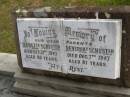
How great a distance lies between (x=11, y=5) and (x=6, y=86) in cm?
248

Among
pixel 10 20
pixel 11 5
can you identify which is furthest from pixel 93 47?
pixel 11 5

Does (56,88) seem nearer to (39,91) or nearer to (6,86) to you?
(39,91)

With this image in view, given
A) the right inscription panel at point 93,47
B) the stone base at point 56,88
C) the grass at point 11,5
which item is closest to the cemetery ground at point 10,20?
the grass at point 11,5

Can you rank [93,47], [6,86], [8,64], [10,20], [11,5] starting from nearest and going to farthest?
1. [93,47]
2. [6,86]
3. [8,64]
4. [10,20]
5. [11,5]

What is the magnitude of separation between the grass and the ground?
69 cm

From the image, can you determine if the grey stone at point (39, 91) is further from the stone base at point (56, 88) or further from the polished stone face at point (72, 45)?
the polished stone face at point (72, 45)

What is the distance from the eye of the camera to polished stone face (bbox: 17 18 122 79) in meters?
3.31

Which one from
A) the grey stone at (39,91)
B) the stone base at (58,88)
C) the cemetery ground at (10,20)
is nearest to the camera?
the stone base at (58,88)

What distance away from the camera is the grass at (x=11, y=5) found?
16.6 ft

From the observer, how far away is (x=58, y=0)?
5.98m

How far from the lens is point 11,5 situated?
6.22 metres

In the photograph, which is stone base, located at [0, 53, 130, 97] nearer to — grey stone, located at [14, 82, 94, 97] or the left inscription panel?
grey stone, located at [14, 82, 94, 97]

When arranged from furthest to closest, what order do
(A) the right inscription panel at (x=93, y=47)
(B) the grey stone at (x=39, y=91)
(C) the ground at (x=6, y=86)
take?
(C) the ground at (x=6, y=86), (B) the grey stone at (x=39, y=91), (A) the right inscription panel at (x=93, y=47)

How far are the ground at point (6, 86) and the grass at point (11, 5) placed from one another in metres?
0.69
